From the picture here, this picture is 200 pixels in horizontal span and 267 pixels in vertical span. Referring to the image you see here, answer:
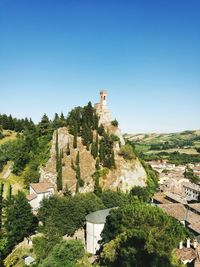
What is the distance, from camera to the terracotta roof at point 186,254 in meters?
38.2

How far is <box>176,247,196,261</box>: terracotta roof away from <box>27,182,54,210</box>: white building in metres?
34.0

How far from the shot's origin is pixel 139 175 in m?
82.3

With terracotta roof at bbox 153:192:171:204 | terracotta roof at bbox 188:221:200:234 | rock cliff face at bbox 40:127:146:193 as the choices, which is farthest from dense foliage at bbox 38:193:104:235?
terracotta roof at bbox 153:192:171:204

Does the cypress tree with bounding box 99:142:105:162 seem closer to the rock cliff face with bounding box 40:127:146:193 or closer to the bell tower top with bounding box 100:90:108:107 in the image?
the rock cliff face with bounding box 40:127:146:193

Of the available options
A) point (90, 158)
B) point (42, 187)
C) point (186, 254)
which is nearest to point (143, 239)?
point (186, 254)

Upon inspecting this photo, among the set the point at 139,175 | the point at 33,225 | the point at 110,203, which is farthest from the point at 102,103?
the point at 33,225

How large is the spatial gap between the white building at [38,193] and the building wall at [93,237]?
18.1 meters

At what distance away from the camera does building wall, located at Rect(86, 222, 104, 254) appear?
50.5 m

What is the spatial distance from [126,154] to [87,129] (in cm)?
1222

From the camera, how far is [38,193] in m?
67.8

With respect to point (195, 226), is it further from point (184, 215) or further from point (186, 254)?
point (186, 254)

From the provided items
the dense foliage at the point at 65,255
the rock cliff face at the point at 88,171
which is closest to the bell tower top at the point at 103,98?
the rock cliff face at the point at 88,171

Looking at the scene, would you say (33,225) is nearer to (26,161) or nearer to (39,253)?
(39,253)

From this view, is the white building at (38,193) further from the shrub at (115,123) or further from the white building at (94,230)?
the shrub at (115,123)
